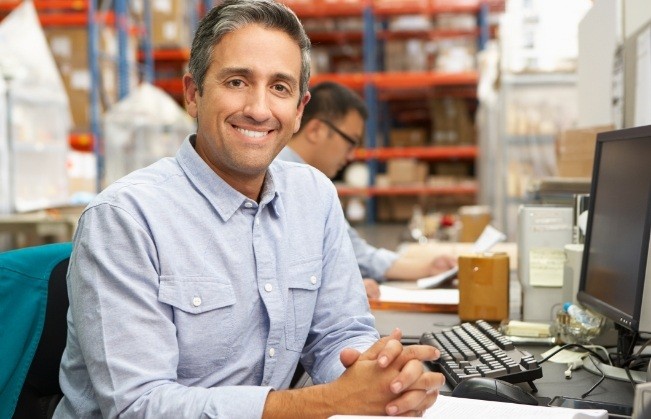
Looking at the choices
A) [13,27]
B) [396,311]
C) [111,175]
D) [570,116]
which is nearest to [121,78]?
[111,175]

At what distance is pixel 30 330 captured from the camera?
52.8 inches

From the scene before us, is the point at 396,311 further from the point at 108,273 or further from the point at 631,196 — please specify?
the point at 108,273

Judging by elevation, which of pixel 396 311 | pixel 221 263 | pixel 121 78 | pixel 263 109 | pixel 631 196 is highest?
pixel 121 78

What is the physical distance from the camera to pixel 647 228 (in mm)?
1270

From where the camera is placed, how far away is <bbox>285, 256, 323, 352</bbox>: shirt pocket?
1.38 m

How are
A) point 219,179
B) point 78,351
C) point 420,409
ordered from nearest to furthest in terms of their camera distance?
point 420,409 → point 78,351 → point 219,179

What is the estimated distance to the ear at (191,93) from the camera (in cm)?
139

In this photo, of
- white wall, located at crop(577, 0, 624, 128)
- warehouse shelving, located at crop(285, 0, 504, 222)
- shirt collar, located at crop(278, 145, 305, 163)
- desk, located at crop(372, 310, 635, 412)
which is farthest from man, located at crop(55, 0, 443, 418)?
warehouse shelving, located at crop(285, 0, 504, 222)

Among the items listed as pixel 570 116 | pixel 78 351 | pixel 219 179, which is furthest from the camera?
pixel 570 116

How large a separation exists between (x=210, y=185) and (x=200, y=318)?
240 millimetres

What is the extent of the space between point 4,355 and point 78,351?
19 centimetres

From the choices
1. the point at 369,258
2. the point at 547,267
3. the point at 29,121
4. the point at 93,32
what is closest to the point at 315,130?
the point at 369,258

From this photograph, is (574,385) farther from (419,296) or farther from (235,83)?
(419,296)

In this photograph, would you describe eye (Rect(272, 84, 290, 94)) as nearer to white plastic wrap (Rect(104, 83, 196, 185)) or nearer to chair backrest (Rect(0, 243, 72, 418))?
chair backrest (Rect(0, 243, 72, 418))
